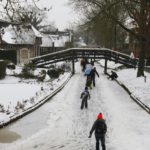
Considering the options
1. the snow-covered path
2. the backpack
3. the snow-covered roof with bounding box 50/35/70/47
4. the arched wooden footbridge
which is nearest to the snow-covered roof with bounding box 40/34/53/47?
the snow-covered roof with bounding box 50/35/70/47

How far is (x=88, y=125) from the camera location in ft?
59.4

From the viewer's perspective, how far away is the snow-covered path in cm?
1477

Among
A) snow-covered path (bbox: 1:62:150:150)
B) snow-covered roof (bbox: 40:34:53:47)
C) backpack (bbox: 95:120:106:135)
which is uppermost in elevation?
snow-covered roof (bbox: 40:34:53:47)

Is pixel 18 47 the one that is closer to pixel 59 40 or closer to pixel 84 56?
pixel 84 56

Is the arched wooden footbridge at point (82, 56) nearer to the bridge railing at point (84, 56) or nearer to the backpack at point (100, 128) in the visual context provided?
the bridge railing at point (84, 56)

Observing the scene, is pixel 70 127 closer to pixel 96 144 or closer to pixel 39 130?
pixel 39 130

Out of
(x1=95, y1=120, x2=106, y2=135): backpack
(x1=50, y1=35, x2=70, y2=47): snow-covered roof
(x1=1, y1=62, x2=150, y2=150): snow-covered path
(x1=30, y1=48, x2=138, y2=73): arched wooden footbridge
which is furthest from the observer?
(x1=50, y1=35, x2=70, y2=47): snow-covered roof

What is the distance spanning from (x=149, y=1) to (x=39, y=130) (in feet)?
61.4

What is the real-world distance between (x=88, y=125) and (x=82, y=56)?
30.0 metres

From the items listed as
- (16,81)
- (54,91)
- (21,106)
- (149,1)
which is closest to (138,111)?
(21,106)

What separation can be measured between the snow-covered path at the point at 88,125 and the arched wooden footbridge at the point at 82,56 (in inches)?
751

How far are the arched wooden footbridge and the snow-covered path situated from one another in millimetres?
19064

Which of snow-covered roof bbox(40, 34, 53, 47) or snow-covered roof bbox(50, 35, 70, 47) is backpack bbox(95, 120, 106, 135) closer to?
snow-covered roof bbox(40, 34, 53, 47)

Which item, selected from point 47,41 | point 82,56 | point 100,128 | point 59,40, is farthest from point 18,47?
point 100,128
